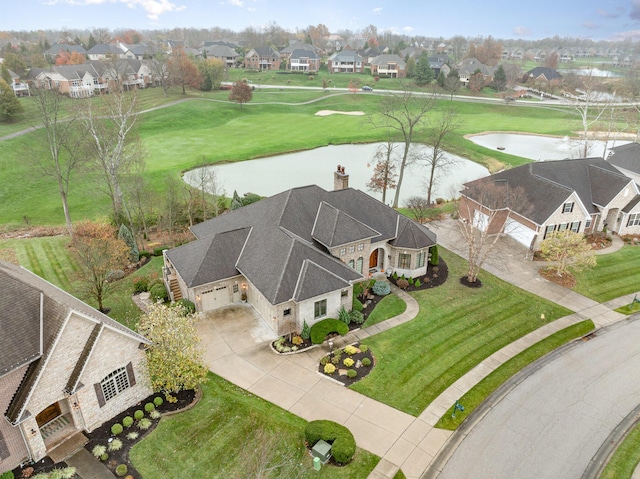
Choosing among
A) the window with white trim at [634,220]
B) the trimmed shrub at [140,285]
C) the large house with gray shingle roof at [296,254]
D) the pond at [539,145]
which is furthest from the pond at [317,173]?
the trimmed shrub at [140,285]

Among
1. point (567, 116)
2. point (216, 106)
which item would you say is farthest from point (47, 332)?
point (567, 116)

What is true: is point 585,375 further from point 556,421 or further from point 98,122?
point 98,122

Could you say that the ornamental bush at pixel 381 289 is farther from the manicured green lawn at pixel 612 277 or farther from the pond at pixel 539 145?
the pond at pixel 539 145

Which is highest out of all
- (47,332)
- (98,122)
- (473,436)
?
(98,122)

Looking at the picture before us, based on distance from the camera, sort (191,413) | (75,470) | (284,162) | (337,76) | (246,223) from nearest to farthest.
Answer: (75,470) < (191,413) < (246,223) < (284,162) < (337,76)

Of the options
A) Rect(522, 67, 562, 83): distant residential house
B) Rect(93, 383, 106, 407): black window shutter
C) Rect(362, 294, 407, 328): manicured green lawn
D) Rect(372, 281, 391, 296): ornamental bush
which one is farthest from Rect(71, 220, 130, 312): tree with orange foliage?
Rect(522, 67, 562, 83): distant residential house

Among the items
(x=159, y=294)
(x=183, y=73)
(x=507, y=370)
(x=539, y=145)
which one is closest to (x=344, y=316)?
(x=507, y=370)
